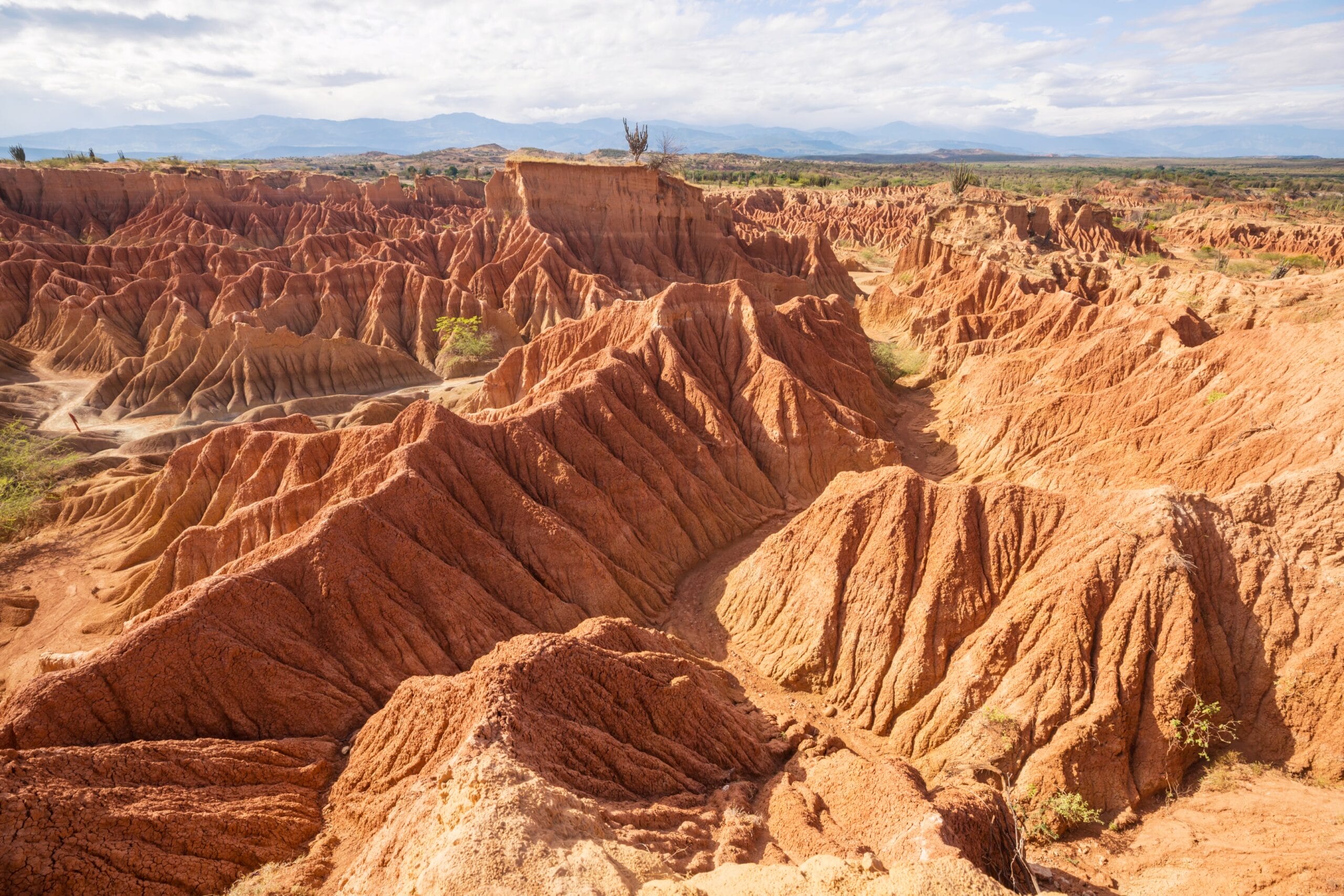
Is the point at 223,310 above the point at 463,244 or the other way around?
the other way around

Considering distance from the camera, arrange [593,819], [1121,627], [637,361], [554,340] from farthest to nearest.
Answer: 1. [554,340]
2. [637,361]
3. [1121,627]
4. [593,819]

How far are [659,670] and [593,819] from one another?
5.05m

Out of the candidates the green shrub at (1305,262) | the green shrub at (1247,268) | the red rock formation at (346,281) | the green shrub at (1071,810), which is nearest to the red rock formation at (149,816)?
the green shrub at (1071,810)

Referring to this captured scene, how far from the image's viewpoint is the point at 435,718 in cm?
1526

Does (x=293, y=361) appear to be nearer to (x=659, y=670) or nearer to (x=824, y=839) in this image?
(x=659, y=670)

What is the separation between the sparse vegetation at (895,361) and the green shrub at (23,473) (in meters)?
55.6

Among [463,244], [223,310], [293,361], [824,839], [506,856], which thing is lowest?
[824,839]

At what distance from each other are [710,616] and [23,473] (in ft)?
145

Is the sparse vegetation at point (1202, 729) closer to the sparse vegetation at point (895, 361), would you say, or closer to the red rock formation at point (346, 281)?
the sparse vegetation at point (895, 361)

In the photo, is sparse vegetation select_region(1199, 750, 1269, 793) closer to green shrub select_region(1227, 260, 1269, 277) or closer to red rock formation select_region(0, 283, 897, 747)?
red rock formation select_region(0, 283, 897, 747)

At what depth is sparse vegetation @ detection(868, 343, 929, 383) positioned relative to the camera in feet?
175

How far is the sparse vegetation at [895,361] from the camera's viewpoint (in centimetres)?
5325

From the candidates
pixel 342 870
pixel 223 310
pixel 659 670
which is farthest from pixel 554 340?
pixel 223 310

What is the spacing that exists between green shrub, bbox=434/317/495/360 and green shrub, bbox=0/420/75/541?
→ 29175 mm
